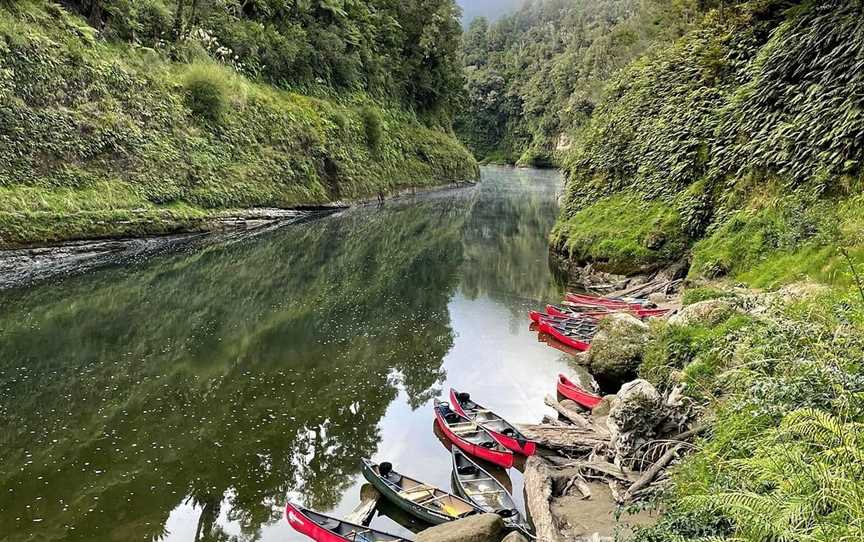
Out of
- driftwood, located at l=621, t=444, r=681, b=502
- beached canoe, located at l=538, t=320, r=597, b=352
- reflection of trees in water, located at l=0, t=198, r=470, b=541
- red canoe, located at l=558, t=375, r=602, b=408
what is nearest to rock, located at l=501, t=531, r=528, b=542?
driftwood, located at l=621, t=444, r=681, b=502

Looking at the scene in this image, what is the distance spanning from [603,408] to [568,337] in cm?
588

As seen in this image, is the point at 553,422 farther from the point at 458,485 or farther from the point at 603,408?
the point at 458,485

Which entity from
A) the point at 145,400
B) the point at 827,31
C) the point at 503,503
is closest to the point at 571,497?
A: the point at 503,503

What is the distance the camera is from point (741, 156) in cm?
1992

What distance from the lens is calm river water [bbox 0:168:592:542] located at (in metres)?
10.1

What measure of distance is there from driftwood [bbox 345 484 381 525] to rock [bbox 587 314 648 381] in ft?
22.6

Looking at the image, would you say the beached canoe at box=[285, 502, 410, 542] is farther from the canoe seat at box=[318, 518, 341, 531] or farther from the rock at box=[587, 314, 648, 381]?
the rock at box=[587, 314, 648, 381]

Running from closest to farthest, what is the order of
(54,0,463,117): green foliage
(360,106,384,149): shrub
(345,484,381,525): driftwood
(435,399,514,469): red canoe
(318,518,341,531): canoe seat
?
(318,518,341,531): canoe seat → (345,484,381,525): driftwood → (435,399,514,469): red canoe → (54,0,463,117): green foliage → (360,106,384,149): shrub

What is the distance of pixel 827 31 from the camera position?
693 inches

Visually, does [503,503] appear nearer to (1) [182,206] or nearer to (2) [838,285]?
(2) [838,285]

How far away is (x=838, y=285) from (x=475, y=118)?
13739 centimetres

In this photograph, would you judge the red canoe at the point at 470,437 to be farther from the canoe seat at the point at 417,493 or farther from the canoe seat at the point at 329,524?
the canoe seat at the point at 329,524

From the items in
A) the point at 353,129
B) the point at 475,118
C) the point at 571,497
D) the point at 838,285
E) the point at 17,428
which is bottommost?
the point at 17,428

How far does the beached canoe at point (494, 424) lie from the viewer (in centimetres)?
1160
